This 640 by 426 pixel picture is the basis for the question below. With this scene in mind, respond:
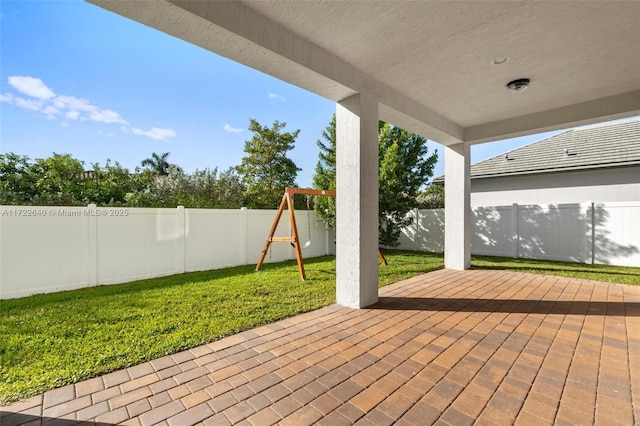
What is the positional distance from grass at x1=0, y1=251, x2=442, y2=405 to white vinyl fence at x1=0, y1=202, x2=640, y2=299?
525 mm

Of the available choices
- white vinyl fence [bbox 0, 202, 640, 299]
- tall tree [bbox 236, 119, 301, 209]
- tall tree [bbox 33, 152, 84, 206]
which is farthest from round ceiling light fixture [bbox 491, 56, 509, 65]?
tall tree [bbox 33, 152, 84, 206]

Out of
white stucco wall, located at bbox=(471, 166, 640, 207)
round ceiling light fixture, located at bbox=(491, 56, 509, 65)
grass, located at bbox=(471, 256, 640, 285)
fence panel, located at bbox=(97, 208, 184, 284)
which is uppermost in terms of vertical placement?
round ceiling light fixture, located at bbox=(491, 56, 509, 65)

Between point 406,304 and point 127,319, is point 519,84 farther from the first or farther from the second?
point 127,319

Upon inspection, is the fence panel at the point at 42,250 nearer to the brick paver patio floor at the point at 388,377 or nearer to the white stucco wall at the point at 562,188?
the brick paver patio floor at the point at 388,377

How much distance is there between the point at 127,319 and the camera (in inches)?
135

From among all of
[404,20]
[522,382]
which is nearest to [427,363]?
[522,382]

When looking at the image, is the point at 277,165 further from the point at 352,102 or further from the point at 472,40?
the point at 472,40

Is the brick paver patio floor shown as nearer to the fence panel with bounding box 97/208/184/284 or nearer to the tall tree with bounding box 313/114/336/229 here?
the fence panel with bounding box 97/208/184/284

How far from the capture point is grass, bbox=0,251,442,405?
2.33m

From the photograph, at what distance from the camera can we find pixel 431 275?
5969 millimetres

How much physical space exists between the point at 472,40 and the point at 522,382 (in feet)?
10.9

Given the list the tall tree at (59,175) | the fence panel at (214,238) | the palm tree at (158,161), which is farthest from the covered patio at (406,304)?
the palm tree at (158,161)

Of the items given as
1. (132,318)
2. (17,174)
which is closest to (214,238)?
(132,318)

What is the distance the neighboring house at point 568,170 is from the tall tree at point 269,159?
754cm
